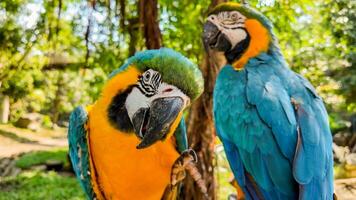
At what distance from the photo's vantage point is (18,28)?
5082 millimetres

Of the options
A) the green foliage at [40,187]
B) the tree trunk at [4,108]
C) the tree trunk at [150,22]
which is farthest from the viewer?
the tree trunk at [4,108]

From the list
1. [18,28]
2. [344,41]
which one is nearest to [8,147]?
[18,28]

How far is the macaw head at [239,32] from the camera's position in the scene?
1.46 metres

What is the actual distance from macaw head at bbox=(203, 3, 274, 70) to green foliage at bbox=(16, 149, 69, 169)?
5.90 metres

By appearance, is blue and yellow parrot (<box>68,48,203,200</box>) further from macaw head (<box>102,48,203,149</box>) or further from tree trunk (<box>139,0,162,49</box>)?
tree trunk (<box>139,0,162,49</box>)

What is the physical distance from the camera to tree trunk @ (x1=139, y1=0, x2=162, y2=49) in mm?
2785

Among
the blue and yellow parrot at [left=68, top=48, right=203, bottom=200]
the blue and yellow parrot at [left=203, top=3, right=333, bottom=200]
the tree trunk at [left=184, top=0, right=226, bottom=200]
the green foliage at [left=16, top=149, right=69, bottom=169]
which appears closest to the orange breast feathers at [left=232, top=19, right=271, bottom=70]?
the blue and yellow parrot at [left=203, top=3, right=333, bottom=200]

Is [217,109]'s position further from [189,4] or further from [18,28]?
[18,28]

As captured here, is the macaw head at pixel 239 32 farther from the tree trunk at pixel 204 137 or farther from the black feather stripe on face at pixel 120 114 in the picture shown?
the tree trunk at pixel 204 137

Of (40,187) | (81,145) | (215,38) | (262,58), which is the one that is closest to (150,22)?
(215,38)

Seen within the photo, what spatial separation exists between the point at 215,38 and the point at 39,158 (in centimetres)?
655

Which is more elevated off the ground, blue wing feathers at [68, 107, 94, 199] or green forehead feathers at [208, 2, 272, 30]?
green forehead feathers at [208, 2, 272, 30]

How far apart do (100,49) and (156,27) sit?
0.98m

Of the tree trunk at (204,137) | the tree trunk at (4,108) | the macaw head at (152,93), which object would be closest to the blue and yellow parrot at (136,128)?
the macaw head at (152,93)
